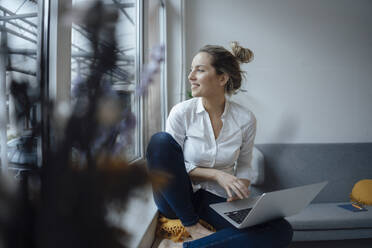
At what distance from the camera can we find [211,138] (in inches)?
48.7

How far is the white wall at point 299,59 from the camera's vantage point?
242 cm

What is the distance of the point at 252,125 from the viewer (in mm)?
1300

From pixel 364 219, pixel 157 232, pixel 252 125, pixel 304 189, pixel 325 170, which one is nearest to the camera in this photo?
pixel 304 189

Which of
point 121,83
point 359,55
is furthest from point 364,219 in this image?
point 121,83

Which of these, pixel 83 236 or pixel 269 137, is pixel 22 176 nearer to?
pixel 83 236

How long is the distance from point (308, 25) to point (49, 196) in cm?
286

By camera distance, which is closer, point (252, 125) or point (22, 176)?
point (22, 176)

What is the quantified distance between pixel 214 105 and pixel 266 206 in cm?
66

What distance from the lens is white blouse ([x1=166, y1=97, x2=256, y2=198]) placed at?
1.21 metres

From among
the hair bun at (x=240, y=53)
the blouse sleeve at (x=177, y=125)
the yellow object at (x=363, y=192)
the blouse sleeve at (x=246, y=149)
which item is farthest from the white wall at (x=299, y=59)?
the blouse sleeve at (x=177, y=125)

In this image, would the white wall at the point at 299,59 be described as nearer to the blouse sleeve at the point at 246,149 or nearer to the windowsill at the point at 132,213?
the blouse sleeve at the point at 246,149

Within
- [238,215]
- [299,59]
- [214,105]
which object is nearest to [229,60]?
[214,105]

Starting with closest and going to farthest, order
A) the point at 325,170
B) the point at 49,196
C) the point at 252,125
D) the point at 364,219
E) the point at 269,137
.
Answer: the point at 49,196 → the point at 252,125 → the point at 364,219 → the point at 325,170 → the point at 269,137

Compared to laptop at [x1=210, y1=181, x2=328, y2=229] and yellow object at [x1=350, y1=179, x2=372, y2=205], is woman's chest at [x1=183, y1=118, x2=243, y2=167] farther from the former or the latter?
yellow object at [x1=350, y1=179, x2=372, y2=205]
